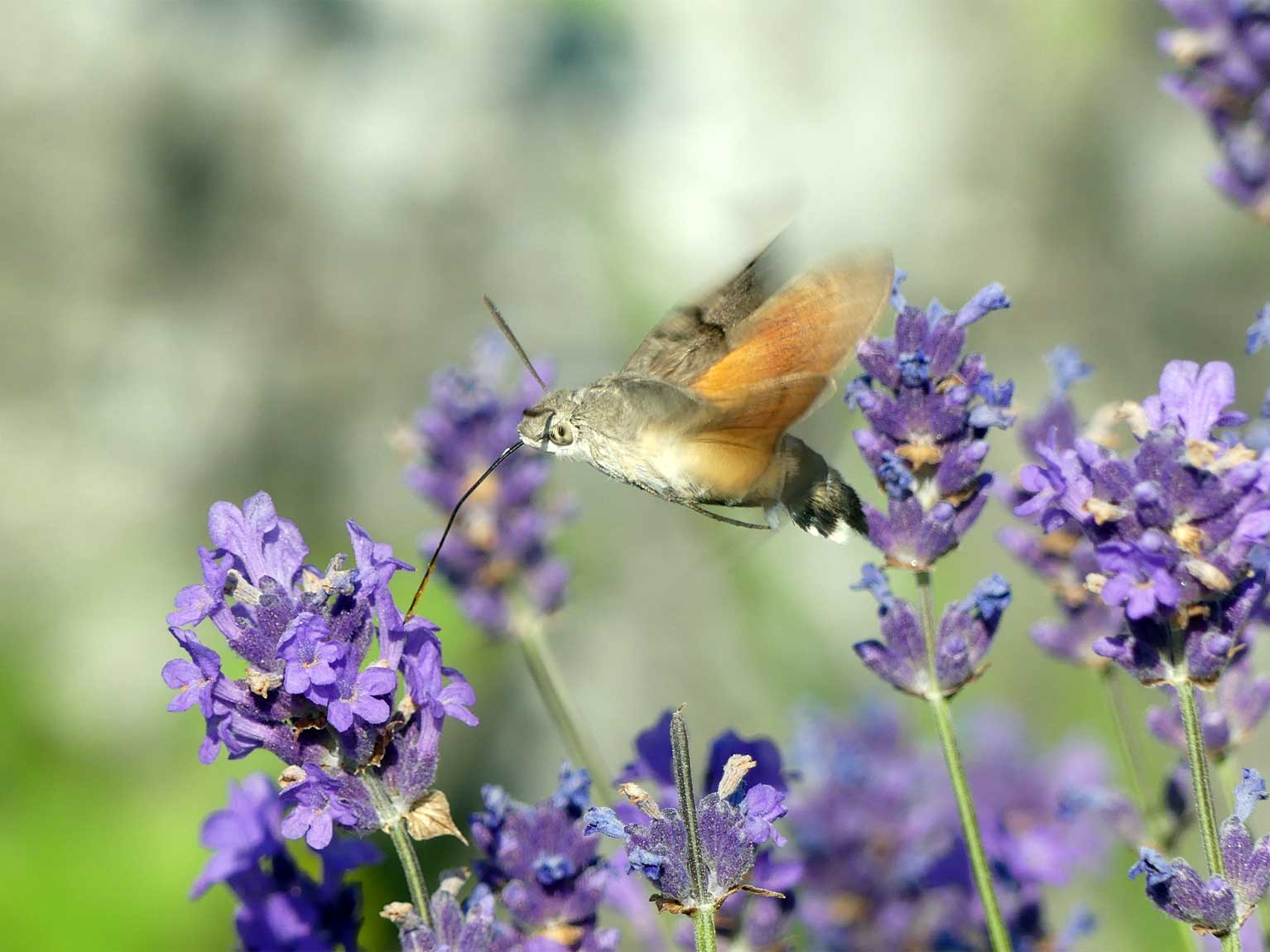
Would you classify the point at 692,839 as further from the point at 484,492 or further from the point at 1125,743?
the point at 484,492

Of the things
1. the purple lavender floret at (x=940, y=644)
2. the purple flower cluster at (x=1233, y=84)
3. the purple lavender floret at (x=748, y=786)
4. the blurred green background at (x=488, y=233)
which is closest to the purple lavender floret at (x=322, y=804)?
the purple lavender floret at (x=748, y=786)

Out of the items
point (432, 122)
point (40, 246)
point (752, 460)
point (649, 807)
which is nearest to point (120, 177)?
point (40, 246)

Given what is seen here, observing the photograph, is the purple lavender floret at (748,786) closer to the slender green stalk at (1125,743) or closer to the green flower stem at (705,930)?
the green flower stem at (705,930)

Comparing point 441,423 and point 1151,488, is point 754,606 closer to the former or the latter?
point 441,423

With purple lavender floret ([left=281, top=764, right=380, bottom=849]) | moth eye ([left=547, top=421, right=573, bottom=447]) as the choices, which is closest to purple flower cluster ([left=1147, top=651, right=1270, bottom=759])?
moth eye ([left=547, top=421, right=573, bottom=447])

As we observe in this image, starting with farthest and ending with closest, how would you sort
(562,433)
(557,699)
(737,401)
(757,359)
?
(557,699)
(562,433)
(757,359)
(737,401)

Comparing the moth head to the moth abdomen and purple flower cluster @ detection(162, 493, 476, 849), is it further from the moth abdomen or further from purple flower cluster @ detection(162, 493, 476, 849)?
purple flower cluster @ detection(162, 493, 476, 849)

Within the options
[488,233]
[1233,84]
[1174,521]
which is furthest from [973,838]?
[488,233]
